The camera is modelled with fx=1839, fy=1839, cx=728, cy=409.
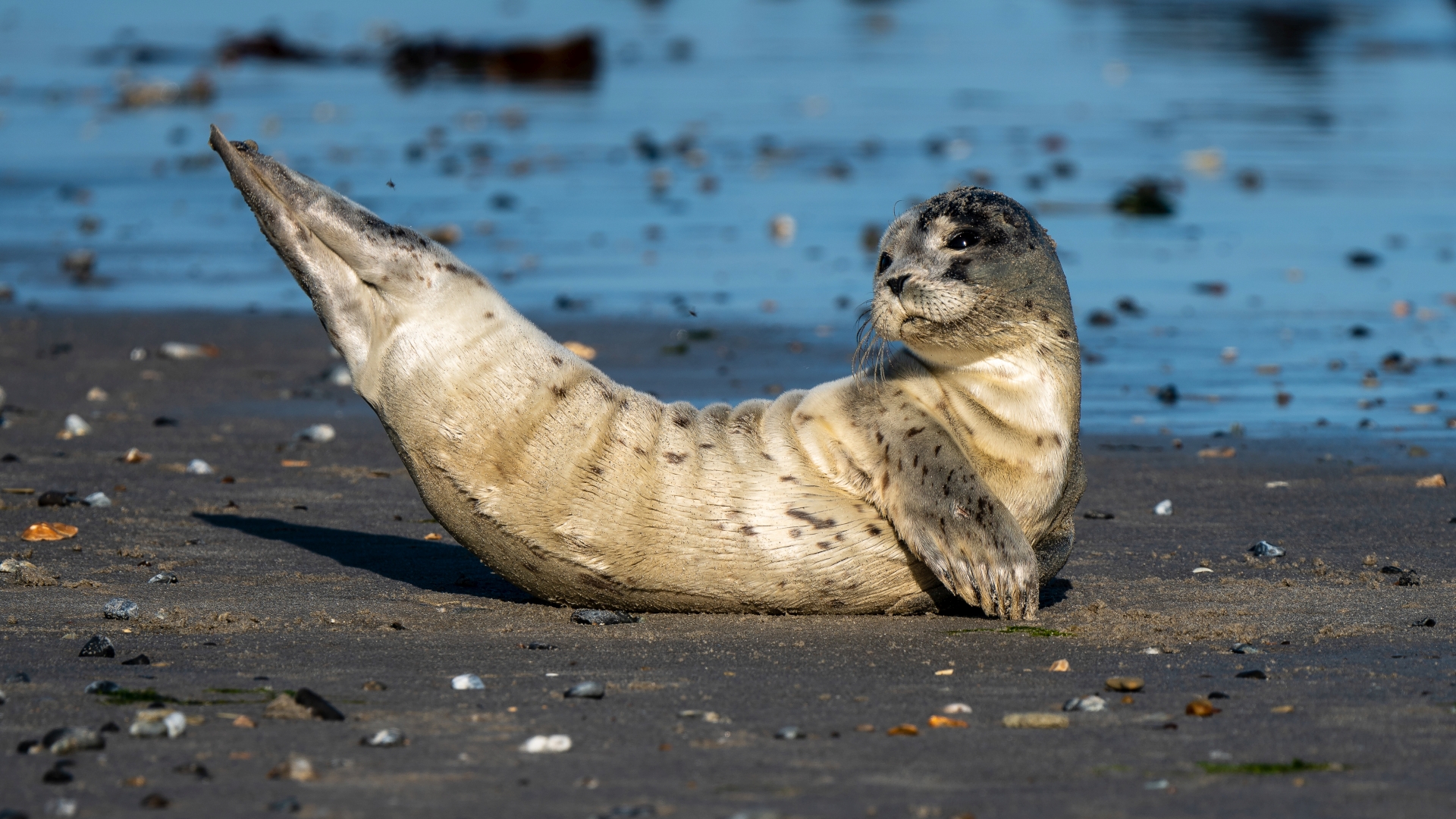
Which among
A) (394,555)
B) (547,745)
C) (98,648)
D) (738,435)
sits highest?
(738,435)

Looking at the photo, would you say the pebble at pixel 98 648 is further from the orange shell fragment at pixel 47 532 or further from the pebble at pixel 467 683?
the orange shell fragment at pixel 47 532

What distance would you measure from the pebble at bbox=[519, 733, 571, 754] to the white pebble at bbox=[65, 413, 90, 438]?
505 centimetres

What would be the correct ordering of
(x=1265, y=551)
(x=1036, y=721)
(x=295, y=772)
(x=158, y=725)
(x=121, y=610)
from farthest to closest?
(x=1265, y=551), (x=121, y=610), (x=1036, y=721), (x=158, y=725), (x=295, y=772)

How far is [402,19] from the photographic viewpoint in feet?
138

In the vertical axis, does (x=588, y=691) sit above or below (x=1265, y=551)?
above

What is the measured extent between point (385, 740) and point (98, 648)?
47.0 inches

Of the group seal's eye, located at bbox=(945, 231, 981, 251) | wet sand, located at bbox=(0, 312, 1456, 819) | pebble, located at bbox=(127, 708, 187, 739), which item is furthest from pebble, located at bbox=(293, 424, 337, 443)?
pebble, located at bbox=(127, 708, 187, 739)

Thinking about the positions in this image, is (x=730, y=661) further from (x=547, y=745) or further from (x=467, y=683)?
(x=547, y=745)

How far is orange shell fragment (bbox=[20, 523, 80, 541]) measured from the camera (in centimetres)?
624

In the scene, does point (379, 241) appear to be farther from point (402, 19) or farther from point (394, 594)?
point (402, 19)

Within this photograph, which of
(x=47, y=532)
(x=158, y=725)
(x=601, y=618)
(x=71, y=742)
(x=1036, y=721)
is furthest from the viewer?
(x=47, y=532)

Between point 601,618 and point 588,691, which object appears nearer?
point 588,691

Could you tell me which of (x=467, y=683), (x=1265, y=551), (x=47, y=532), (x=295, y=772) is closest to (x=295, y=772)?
(x=295, y=772)

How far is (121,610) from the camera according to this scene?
5.16 metres
